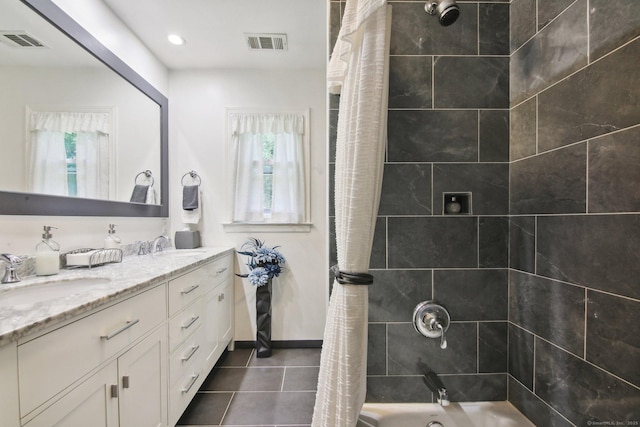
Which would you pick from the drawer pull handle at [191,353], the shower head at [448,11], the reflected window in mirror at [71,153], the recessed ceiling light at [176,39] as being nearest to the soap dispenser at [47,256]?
the reflected window in mirror at [71,153]

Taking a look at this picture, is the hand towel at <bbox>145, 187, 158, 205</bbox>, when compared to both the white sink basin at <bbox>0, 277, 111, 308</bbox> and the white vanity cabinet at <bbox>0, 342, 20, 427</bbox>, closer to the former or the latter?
the white sink basin at <bbox>0, 277, 111, 308</bbox>

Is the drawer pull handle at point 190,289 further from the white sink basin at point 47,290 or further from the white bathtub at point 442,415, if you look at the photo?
the white bathtub at point 442,415

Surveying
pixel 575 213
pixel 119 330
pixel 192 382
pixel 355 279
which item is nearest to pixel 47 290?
pixel 119 330

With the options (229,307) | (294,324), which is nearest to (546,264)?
(294,324)

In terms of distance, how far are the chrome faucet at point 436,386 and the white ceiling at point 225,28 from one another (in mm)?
2234

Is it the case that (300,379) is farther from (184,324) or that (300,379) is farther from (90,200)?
(90,200)

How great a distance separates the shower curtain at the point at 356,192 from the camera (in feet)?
2.53

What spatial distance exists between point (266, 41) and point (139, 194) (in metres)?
1.63

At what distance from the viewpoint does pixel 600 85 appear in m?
0.71

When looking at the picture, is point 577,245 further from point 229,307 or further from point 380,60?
point 229,307

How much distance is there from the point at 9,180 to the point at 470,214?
206cm

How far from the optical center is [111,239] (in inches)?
64.8

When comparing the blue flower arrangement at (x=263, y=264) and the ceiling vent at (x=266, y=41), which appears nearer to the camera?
the ceiling vent at (x=266, y=41)

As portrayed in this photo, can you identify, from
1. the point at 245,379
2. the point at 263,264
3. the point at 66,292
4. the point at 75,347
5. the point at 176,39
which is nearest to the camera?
the point at 75,347
